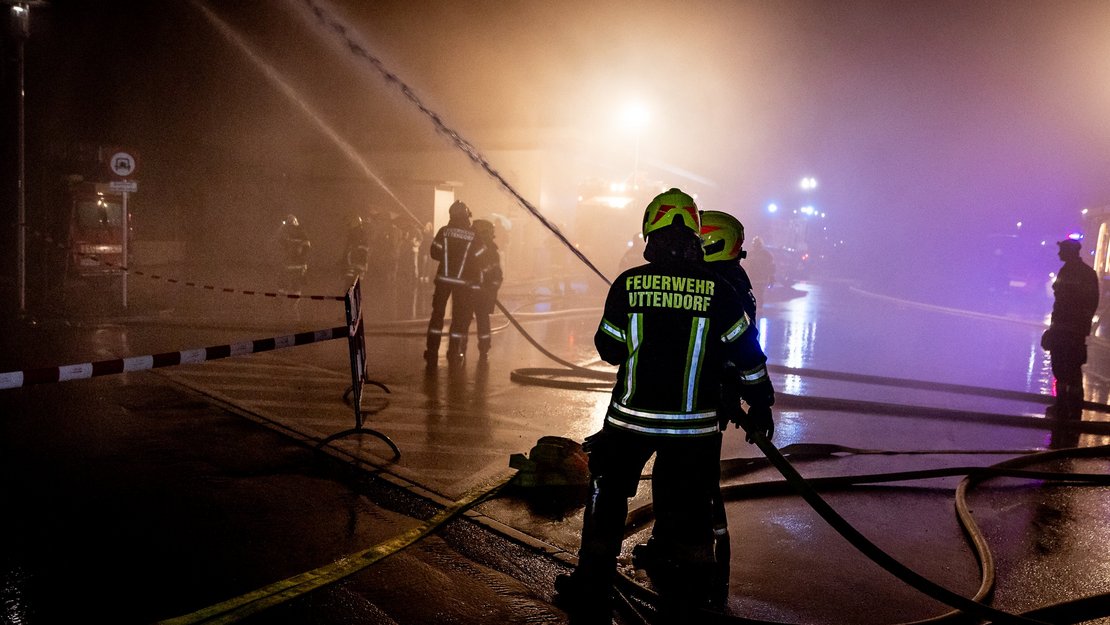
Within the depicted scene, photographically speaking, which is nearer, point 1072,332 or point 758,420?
point 758,420

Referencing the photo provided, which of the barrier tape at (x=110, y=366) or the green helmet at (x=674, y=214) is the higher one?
the green helmet at (x=674, y=214)

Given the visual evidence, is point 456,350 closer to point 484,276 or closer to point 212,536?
point 484,276

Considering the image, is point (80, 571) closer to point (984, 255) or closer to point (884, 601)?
point (884, 601)

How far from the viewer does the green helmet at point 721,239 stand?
4.19 m

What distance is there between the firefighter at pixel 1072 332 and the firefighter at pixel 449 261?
667cm

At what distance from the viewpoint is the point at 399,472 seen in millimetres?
5312

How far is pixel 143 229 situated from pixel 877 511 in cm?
2644

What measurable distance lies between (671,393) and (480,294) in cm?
703

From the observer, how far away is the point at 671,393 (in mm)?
3238

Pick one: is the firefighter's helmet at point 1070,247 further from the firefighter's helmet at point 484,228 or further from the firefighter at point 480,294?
the firefighter's helmet at point 484,228

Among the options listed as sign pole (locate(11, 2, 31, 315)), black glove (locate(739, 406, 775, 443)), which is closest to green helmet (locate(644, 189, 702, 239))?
black glove (locate(739, 406, 775, 443))

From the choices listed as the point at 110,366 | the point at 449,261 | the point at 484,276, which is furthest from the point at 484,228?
the point at 110,366

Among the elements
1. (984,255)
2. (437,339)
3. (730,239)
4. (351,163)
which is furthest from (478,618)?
(984,255)

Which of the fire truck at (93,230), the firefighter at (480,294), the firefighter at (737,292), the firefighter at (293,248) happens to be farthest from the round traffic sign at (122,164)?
the firefighter at (737,292)
